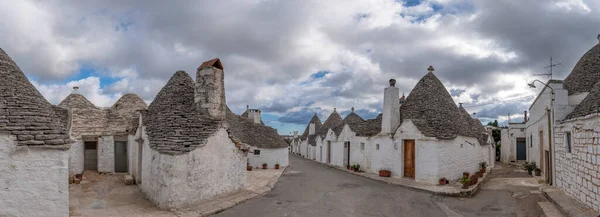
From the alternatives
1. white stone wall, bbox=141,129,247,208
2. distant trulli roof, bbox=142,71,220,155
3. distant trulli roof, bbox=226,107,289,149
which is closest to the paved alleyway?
white stone wall, bbox=141,129,247,208

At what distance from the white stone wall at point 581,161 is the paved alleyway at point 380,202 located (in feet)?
3.60

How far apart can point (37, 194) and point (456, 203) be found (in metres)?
11.6

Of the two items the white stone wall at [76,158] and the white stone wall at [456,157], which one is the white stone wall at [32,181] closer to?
the white stone wall at [76,158]

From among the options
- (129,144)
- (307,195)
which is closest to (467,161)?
(307,195)

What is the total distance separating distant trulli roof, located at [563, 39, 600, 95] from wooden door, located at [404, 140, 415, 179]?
25.4 feet

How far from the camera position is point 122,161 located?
16.0 meters

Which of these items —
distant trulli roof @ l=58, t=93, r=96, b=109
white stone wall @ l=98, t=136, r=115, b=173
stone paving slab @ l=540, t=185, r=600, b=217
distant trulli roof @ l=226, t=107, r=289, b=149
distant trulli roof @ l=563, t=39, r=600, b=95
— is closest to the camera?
stone paving slab @ l=540, t=185, r=600, b=217

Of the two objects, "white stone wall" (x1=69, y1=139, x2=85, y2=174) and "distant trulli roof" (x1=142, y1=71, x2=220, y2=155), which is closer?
"distant trulli roof" (x1=142, y1=71, x2=220, y2=155)

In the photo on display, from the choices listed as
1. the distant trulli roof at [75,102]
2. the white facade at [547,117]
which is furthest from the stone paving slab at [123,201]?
the white facade at [547,117]

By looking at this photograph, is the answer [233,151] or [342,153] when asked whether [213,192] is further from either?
[342,153]

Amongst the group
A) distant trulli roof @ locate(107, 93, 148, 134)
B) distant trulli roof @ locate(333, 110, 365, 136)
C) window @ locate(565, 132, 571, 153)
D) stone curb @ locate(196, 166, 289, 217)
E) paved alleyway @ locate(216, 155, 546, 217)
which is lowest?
paved alleyway @ locate(216, 155, 546, 217)

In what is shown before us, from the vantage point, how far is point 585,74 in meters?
15.7

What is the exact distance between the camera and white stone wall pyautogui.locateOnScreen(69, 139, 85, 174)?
570 inches

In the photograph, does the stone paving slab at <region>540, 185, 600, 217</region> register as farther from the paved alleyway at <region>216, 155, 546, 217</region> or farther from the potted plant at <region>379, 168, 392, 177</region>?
the potted plant at <region>379, 168, 392, 177</region>
